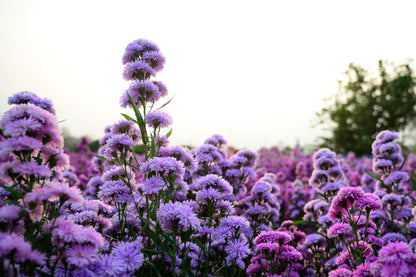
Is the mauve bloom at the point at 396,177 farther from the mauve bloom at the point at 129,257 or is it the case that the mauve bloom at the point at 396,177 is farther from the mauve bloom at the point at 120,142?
the mauve bloom at the point at 129,257

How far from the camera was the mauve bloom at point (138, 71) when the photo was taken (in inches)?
103

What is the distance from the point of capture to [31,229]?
148cm

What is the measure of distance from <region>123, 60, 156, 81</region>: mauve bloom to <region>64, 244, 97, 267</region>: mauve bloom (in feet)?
5.16

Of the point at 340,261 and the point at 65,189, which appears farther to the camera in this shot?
the point at 340,261

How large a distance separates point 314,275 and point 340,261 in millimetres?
1041

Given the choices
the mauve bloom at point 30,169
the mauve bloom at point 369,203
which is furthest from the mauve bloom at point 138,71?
the mauve bloom at point 369,203

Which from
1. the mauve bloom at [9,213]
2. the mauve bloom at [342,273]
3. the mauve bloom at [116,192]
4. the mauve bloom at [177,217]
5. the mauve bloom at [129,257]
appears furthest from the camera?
the mauve bloom at [116,192]

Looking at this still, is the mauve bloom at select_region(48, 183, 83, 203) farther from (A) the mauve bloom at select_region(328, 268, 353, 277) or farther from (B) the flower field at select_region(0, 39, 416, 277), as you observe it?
(A) the mauve bloom at select_region(328, 268, 353, 277)

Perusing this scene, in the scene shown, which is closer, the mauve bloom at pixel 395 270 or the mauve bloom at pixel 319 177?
the mauve bloom at pixel 395 270

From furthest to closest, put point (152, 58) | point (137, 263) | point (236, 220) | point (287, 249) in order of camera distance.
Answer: point (152, 58) < point (287, 249) < point (236, 220) < point (137, 263)

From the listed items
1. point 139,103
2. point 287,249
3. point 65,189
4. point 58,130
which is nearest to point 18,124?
point 58,130

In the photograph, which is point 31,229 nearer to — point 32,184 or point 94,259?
point 32,184

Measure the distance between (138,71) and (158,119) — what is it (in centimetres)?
47

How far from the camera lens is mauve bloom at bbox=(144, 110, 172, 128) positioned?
258cm
